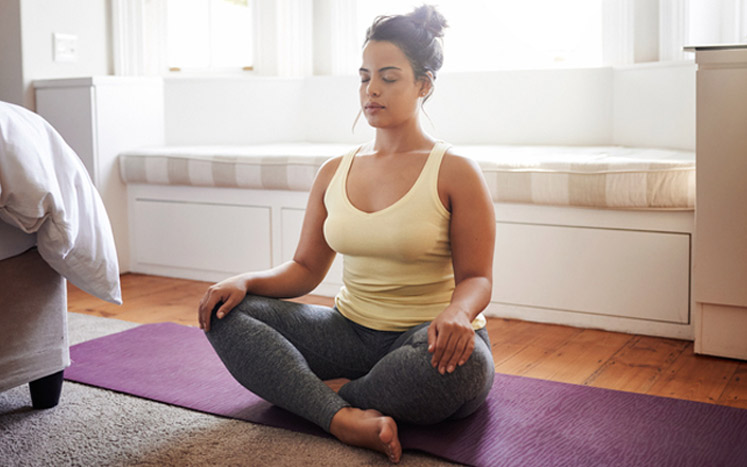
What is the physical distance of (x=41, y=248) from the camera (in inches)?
64.9

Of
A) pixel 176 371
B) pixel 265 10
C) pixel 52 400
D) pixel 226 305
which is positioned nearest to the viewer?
pixel 226 305

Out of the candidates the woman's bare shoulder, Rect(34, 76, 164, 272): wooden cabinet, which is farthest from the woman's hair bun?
Rect(34, 76, 164, 272): wooden cabinet

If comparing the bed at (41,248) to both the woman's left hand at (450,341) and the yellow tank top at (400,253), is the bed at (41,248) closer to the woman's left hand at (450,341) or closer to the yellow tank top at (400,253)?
the yellow tank top at (400,253)

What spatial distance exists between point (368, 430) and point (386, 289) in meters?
0.33

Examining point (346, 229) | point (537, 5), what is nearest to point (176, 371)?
point (346, 229)

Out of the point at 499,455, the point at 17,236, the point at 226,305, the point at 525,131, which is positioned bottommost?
the point at 499,455

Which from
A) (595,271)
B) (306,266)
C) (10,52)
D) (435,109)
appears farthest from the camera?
(435,109)

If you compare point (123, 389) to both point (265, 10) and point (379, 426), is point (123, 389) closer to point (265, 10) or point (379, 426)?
point (379, 426)

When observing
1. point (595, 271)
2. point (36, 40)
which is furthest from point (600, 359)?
point (36, 40)

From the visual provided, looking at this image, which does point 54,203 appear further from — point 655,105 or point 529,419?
point 655,105

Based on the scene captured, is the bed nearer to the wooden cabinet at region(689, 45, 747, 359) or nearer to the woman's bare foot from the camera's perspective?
the woman's bare foot

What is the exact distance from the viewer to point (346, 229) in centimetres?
169

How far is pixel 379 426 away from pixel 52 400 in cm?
79

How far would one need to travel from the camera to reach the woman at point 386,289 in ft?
4.93
